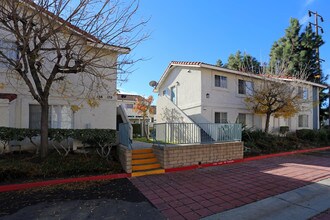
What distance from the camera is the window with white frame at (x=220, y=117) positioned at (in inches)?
590

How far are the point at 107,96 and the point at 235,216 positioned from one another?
8.36 m

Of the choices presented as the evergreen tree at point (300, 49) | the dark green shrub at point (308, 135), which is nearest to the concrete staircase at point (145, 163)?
the dark green shrub at point (308, 135)

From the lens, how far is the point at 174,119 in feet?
47.4

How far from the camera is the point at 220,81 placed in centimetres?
1523

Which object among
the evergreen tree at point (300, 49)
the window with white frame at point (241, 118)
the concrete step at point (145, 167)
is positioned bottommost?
the concrete step at point (145, 167)

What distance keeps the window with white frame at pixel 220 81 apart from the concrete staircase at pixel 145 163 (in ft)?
26.8

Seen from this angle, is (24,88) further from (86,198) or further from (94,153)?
(86,198)

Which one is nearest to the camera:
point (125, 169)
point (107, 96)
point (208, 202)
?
point (208, 202)

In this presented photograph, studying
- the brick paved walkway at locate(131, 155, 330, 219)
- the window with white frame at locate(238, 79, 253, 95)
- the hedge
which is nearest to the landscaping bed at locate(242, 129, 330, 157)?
the brick paved walkway at locate(131, 155, 330, 219)

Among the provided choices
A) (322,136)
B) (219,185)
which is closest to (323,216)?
(219,185)

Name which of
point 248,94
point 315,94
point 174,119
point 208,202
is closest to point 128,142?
point 208,202

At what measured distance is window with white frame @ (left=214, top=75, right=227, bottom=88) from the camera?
15.0m

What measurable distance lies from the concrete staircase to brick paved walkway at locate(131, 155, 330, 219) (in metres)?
0.37

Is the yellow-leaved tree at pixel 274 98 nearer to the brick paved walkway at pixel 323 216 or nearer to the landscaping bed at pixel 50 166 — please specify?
the brick paved walkway at pixel 323 216
